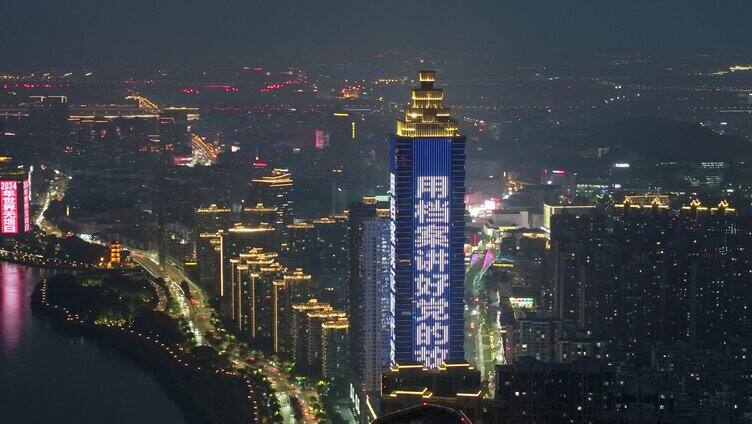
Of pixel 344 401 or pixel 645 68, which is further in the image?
pixel 645 68

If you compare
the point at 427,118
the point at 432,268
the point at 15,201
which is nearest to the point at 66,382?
the point at 432,268

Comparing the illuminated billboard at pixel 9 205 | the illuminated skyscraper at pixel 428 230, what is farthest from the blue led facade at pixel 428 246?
the illuminated billboard at pixel 9 205

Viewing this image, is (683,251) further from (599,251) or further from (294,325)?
(294,325)

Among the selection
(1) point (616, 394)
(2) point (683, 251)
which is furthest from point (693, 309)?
(1) point (616, 394)

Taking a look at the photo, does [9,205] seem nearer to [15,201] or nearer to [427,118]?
[15,201]

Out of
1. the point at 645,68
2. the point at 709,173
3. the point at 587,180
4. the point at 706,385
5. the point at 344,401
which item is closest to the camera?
the point at 706,385

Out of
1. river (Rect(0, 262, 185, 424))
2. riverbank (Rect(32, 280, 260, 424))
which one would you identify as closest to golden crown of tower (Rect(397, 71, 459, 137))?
riverbank (Rect(32, 280, 260, 424))

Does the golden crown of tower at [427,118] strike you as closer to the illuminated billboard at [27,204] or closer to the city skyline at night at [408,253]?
the city skyline at night at [408,253]
